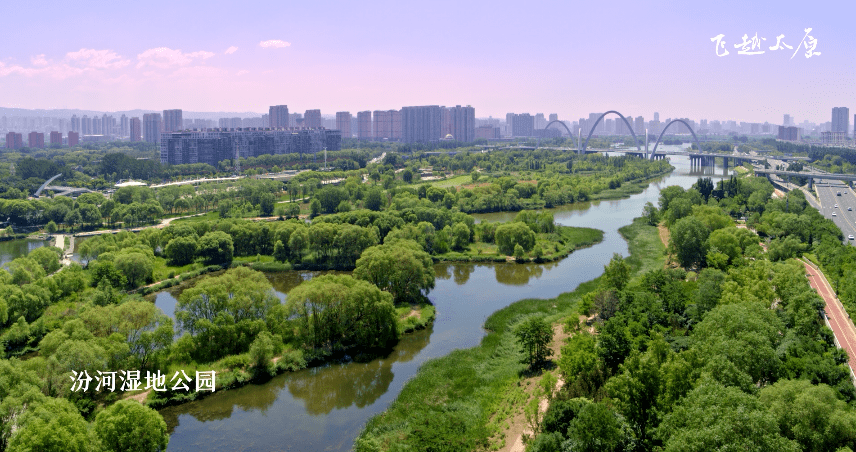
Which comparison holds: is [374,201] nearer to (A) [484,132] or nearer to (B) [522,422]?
(B) [522,422]

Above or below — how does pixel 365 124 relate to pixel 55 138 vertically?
above

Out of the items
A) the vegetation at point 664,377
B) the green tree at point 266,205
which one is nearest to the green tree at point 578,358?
the vegetation at point 664,377

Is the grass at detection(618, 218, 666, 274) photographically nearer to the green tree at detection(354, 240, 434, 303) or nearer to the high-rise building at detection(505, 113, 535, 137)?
the green tree at detection(354, 240, 434, 303)

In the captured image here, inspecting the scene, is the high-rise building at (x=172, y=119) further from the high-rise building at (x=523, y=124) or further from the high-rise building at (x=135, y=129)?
the high-rise building at (x=523, y=124)

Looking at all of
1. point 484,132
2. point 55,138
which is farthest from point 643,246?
point 55,138

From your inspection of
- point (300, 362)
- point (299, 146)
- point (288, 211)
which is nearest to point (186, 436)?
point (300, 362)

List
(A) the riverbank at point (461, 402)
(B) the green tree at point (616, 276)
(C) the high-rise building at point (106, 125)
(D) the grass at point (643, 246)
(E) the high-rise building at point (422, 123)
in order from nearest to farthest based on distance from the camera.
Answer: (A) the riverbank at point (461, 402) < (B) the green tree at point (616, 276) < (D) the grass at point (643, 246) < (E) the high-rise building at point (422, 123) < (C) the high-rise building at point (106, 125)

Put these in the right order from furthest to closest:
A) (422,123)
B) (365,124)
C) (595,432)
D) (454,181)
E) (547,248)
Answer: (365,124), (422,123), (454,181), (547,248), (595,432)
